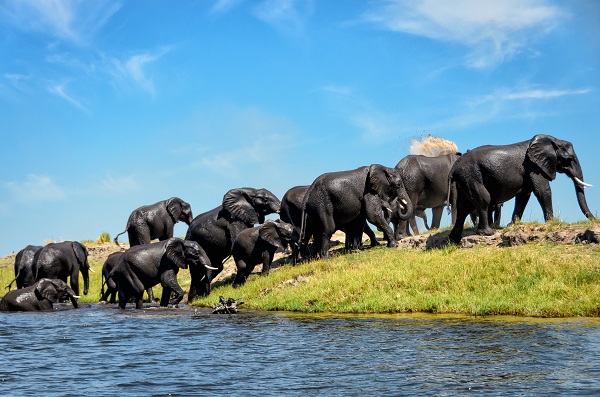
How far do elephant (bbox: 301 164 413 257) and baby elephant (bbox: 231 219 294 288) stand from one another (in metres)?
0.89

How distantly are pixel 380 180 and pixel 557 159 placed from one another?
15.5 feet

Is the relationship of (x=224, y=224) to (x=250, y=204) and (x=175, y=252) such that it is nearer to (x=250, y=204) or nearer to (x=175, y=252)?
(x=250, y=204)

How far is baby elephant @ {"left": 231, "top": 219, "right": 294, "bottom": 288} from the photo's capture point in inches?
838

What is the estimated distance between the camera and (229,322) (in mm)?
16719

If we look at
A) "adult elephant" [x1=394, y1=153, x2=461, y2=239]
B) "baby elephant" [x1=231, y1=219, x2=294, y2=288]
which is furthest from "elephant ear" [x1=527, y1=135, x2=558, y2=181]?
"baby elephant" [x1=231, y1=219, x2=294, y2=288]

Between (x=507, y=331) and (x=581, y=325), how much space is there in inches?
54.8

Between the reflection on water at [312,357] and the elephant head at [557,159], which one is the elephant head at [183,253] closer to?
the reflection on water at [312,357]

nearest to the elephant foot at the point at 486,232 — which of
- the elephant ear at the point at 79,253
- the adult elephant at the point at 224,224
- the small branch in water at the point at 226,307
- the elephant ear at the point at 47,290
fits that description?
the small branch in water at the point at 226,307

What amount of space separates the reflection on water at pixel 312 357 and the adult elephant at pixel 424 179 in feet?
28.4

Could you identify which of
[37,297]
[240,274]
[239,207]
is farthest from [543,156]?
[37,297]

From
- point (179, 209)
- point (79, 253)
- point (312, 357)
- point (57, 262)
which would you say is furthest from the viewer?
point (179, 209)

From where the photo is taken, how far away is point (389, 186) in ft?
72.1

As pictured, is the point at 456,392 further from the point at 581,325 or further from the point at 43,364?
the point at 43,364

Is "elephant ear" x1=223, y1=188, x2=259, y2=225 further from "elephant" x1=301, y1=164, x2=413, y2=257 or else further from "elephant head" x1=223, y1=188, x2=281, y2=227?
"elephant" x1=301, y1=164, x2=413, y2=257
